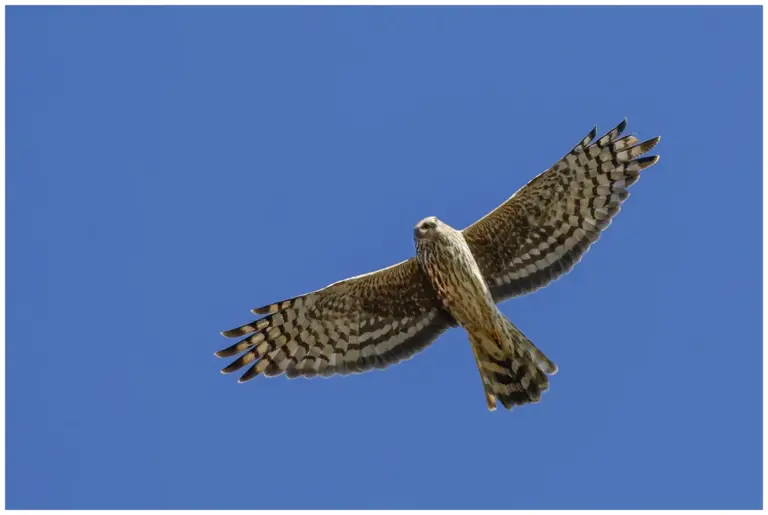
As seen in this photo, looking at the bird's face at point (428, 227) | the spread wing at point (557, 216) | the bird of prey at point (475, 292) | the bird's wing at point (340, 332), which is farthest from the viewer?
the bird's wing at point (340, 332)

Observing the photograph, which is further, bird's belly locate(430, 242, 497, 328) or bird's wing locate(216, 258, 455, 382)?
bird's wing locate(216, 258, 455, 382)

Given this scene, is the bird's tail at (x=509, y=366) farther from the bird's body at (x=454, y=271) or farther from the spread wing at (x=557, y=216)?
the spread wing at (x=557, y=216)

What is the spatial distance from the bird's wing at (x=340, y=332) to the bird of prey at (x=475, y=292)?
0.03 feet

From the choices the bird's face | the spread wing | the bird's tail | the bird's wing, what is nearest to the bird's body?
the bird's face

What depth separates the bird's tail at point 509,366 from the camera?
1395 centimetres

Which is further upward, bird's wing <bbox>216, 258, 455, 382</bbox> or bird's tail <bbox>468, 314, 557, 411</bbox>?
bird's wing <bbox>216, 258, 455, 382</bbox>

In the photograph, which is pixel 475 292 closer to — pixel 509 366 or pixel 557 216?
pixel 509 366

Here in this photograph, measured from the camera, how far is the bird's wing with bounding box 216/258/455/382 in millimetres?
14531

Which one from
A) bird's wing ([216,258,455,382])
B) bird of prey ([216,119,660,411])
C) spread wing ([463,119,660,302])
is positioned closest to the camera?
bird of prey ([216,119,660,411])

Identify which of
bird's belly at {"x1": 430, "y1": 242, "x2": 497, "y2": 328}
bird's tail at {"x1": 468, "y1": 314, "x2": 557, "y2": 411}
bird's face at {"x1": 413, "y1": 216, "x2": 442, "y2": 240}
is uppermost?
bird's face at {"x1": 413, "y1": 216, "x2": 442, "y2": 240}

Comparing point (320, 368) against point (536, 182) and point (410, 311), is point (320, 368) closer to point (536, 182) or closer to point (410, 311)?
point (410, 311)

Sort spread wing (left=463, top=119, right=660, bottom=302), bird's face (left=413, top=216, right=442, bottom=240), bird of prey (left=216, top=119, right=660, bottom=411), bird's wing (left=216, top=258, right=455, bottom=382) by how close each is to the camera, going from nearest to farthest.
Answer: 1. bird's face (left=413, top=216, right=442, bottom=240)
2. bird of prey (left=216, top=119, right=660, bottom=411)
3. spread wing (left=463, top=119, right=660, bottom=302)
4. bird's wing (left=216, top=258, right=455, bottom=382)

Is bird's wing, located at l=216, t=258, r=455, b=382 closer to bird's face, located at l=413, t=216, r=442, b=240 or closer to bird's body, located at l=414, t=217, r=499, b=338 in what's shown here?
bird's body, located at l=414, t=217, r=499, b=338

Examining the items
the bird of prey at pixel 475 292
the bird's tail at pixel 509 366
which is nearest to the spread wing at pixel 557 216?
the bird of prey at pixel 475 292
